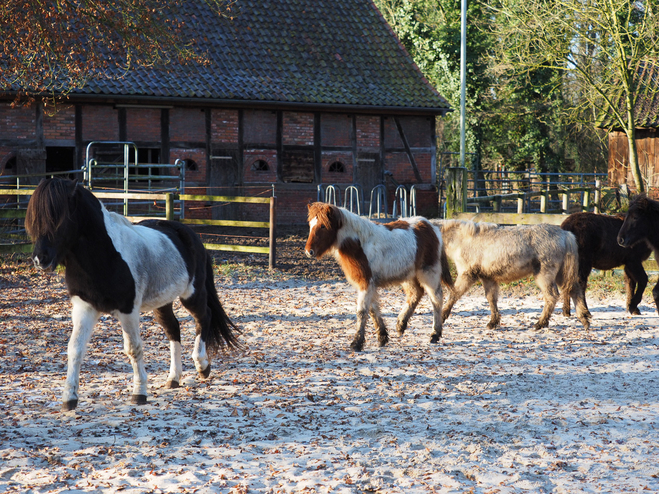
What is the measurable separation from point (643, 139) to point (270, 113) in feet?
37.9

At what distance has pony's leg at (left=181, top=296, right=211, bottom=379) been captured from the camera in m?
6.04

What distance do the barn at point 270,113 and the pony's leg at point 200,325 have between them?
12366 millimetres

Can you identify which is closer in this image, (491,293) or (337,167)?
(491,293)

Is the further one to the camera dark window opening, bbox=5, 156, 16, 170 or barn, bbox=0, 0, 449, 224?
barn, bbox=0, 0, 449, 224

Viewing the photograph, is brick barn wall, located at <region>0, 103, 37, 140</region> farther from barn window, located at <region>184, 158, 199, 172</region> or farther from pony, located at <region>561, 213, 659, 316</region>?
pony, located at <region>561, 213, 659, 316</region>

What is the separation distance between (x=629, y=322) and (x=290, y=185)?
12.8m

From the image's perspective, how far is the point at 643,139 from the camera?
71.9ft

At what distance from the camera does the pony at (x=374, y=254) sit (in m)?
7.44

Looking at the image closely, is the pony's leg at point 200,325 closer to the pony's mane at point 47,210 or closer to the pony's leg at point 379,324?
the pony's mane at point 47,210

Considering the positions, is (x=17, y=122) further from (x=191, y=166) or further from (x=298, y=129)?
(x=298, y=129)

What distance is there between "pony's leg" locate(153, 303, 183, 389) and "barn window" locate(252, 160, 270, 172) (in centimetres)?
1428

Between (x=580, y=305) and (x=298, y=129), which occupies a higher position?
(x=298, y=129)

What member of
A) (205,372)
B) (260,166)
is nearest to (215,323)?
(205,372)

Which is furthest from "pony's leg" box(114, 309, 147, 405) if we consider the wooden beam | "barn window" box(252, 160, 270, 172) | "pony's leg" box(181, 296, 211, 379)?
the wooden beam
